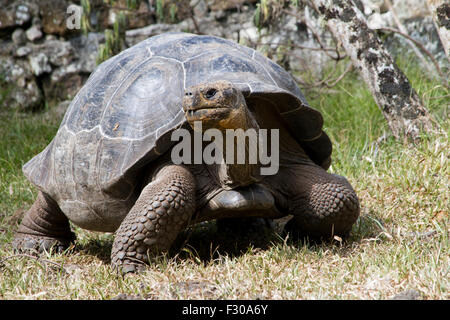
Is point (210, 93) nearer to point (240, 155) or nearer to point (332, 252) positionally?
point (240, 155)

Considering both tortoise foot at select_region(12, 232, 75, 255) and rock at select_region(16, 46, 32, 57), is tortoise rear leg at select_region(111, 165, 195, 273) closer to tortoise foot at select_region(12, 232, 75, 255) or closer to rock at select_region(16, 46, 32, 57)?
tortoise foot at select_region(12, 232, 75, 255)

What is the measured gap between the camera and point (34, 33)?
7.93 m

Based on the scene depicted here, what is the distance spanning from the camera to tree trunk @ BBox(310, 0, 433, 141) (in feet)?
16.3

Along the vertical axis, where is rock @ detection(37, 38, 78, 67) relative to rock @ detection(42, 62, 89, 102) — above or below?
above

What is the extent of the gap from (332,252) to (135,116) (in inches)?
54.4

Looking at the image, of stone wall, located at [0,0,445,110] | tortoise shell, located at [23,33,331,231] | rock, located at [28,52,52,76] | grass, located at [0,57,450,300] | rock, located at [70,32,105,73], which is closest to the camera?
grass, located at [0,57,450,300]

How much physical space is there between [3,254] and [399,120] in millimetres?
3222

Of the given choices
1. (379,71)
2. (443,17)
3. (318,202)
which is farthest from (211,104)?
(443,17)

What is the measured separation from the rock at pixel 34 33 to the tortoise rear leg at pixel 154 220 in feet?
17.5

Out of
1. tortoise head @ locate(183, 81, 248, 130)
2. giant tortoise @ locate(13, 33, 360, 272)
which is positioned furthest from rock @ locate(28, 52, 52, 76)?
tortoise head @ locate(183, 81, 248, 130)

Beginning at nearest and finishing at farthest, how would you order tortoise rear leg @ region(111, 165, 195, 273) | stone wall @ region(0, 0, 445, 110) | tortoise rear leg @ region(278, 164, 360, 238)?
tortoise rear leg @ region(111, 165, 195, 273), tortoise rear leg @ region(278, 164, 360, 238), stone wall @ region(0, 0, 445, 110)

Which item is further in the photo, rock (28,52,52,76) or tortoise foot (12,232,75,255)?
rock (28,52,52,76)

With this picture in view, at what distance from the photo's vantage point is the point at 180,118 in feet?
10.9

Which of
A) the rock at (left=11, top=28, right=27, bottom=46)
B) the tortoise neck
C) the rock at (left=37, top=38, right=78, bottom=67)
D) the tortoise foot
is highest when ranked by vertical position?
the rock at (left=11, top=28, right=27, bottom=46)
